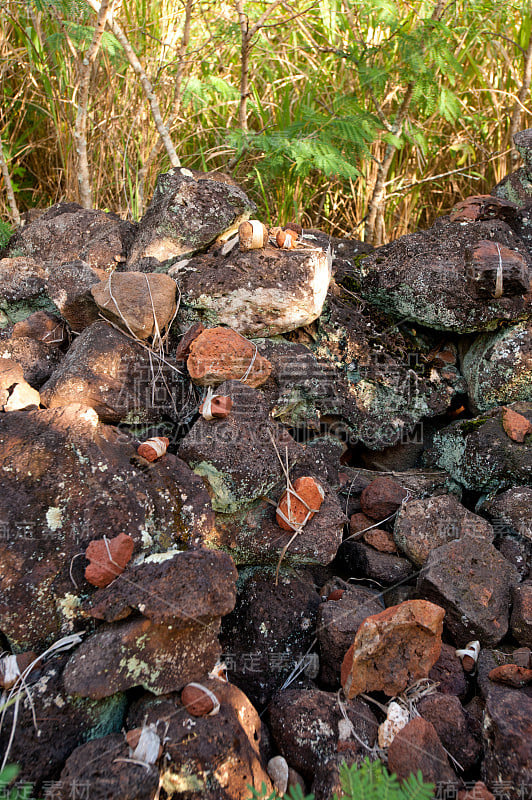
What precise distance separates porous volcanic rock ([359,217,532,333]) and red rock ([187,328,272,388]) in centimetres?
92

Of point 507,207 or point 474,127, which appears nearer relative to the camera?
point 507,207

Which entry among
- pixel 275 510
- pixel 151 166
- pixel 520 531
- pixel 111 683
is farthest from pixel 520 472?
pixel 151 166

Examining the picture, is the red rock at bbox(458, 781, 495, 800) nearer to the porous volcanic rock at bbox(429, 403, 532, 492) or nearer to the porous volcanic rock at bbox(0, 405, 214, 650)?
the porous volcanic rock at bbox(0, 405, 214, 650)

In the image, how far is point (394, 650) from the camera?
1.76 metres

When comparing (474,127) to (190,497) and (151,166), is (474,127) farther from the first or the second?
(190,497)

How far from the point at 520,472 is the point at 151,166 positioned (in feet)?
11.3

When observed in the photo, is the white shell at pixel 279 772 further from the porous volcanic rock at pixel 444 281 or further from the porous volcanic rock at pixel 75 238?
the porous volcanic rock at pixel 75 238

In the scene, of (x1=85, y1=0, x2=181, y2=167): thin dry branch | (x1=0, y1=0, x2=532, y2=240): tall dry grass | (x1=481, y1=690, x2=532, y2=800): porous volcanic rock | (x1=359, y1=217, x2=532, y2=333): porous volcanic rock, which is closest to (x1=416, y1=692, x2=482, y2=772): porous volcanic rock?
(x1=481, y1=690, x2=532, y2=800): porous volcanic rock

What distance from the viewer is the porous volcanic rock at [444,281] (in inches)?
106

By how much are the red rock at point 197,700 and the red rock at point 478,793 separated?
2.23ft

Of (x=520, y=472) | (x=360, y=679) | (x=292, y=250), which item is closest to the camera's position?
(x=360, y=679)

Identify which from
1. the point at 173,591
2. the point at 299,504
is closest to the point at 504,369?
the point at 299,504

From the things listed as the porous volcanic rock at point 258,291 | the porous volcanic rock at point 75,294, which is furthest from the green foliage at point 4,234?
the porous volcanic rock at point 258,291

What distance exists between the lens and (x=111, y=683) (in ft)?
5.03
